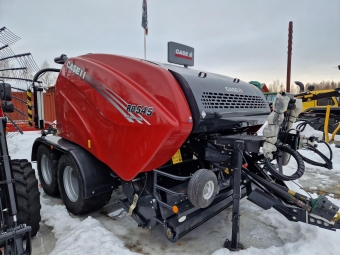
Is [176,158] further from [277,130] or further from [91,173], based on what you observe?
[277,130]

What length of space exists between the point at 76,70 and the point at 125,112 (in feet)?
3.79

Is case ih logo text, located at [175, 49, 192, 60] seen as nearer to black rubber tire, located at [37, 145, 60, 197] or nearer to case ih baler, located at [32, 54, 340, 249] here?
case ih baler, located at [32, 54, 340, 249]

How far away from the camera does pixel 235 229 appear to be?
8.23ft

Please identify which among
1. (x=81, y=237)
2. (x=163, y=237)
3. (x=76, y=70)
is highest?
(x=76, y=70)

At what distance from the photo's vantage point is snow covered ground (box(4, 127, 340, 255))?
2.54 metres

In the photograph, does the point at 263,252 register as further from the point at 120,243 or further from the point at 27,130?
the point at 27,130

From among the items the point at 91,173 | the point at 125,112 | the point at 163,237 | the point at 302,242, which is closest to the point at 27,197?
the point at 91,173

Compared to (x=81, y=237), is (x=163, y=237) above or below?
below

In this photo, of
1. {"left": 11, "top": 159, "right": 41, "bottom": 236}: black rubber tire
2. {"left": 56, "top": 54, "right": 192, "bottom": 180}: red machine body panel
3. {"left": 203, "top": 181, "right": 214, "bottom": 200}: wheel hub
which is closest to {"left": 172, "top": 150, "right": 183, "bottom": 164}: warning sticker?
{"left": 56, "top": 54, "right": 192, "bottom": 180}: red machine body panel

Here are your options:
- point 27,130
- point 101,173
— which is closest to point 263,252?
point 101,173

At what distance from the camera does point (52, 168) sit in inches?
149

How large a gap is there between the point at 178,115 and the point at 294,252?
172 centimetres

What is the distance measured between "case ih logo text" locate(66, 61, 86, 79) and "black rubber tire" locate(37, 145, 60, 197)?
1.31m

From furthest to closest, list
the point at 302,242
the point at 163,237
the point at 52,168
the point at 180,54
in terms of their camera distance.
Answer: the point at 52,168
the point at 180,54
the point at 163,237
the point at 302,242
